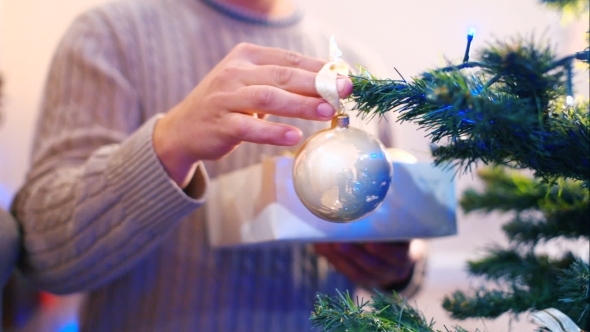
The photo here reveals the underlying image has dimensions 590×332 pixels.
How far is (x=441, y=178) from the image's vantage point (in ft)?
1.46

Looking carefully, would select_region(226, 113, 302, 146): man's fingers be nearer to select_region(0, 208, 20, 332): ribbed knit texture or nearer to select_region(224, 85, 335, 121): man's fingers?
select_region(224, 85, 335, 121): man's fingers

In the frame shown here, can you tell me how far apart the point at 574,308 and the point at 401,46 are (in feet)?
2.68

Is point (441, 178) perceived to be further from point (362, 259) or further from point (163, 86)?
point (163, 86)

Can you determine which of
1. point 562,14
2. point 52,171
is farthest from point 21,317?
Answer: point 562,14

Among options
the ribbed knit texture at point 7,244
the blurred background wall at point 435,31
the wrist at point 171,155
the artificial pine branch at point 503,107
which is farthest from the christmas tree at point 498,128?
the blurred background wall at point 435,31

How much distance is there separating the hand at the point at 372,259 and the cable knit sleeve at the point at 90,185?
0.75 feet

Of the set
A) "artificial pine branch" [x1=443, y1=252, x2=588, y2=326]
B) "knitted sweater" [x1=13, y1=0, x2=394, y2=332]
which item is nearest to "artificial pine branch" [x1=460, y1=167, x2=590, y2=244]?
"artificial pine branch" [x1=443, y1=252, x2=588, y2=326]

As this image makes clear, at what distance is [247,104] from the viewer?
346 mm

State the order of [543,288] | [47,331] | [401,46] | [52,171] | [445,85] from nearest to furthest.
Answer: [445,85]
[543,288]
[52,171]
[47,331]
[401,46]

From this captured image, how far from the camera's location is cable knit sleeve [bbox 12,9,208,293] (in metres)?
0.44

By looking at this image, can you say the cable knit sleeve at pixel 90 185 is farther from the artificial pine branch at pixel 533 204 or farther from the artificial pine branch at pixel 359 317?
the artificial pine branch at pixel 533 204

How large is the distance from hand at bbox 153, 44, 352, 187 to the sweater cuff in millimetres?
31

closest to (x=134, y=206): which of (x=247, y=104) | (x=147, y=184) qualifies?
(x=147, y=184)

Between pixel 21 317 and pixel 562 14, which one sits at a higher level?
pixel 562 14
